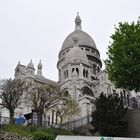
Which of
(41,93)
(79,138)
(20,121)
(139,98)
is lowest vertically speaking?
(79,138)

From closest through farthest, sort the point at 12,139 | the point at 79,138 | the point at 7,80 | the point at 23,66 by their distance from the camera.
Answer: the point at 79,138
the point at 12,139
the point at 7,80
the point at 23,66

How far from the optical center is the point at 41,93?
150 feet

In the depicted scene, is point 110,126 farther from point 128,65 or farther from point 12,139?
point 12,139

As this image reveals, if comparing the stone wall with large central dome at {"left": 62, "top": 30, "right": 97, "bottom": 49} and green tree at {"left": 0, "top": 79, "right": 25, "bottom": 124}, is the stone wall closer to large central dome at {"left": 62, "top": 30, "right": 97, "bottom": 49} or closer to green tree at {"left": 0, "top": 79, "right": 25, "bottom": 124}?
green tree at {"left": 0, "top": 79, "right": 25, "bottom": 124}

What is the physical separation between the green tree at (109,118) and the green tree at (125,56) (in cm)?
249

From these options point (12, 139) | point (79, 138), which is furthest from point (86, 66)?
point (79, 138)

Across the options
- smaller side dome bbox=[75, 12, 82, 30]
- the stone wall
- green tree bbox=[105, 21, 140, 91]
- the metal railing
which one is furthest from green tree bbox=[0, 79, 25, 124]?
smaller side dome bbox=[75, 12, 82, 30]

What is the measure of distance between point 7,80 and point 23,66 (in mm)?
48968

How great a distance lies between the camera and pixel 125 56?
111 ft

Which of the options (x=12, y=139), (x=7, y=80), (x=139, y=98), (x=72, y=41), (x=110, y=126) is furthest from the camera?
(x=72, y=41)

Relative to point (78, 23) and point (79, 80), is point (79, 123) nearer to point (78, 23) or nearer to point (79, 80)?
Answer: point (79, 80)

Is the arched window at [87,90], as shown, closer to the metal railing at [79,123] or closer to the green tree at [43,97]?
the green tree at [43,97]

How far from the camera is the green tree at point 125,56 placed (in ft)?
110

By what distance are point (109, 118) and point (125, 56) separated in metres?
6.46
